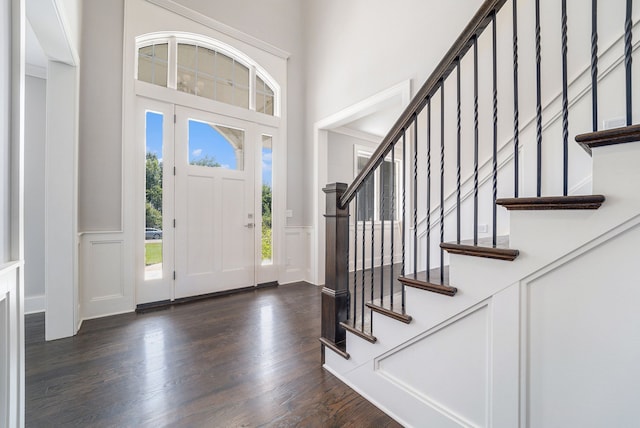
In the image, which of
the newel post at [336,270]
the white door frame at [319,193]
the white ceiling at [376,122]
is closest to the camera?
the newel post at [336,270]

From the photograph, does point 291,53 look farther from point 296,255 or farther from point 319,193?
point 296,255

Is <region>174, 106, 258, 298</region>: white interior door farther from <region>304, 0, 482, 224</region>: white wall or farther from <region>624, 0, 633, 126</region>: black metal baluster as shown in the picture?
<region>624, 0, 633, 126</region>: black metal baluster

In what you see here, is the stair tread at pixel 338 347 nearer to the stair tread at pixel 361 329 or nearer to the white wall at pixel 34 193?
the stair tread at pixel 361 329

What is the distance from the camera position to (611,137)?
80cm

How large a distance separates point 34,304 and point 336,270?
333cm

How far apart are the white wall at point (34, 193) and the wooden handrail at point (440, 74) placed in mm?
3395

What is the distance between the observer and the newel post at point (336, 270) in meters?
1.82

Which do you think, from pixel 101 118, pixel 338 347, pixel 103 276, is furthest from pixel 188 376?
pixel 101 118

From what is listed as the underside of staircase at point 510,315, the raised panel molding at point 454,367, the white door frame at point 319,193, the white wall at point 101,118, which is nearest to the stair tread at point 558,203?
the underside of staircase at point 510,315

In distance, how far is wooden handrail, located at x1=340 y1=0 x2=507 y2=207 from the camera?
1.11 metres

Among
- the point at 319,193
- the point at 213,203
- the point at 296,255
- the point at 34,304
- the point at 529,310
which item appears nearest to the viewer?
the point at 529,310

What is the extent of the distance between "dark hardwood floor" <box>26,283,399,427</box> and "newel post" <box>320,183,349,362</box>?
0.29 metres

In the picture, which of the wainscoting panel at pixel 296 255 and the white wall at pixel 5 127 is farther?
the wainscoting panel at pixel 296 255

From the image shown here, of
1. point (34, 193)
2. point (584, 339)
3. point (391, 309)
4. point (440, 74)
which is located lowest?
point (391, 309)
